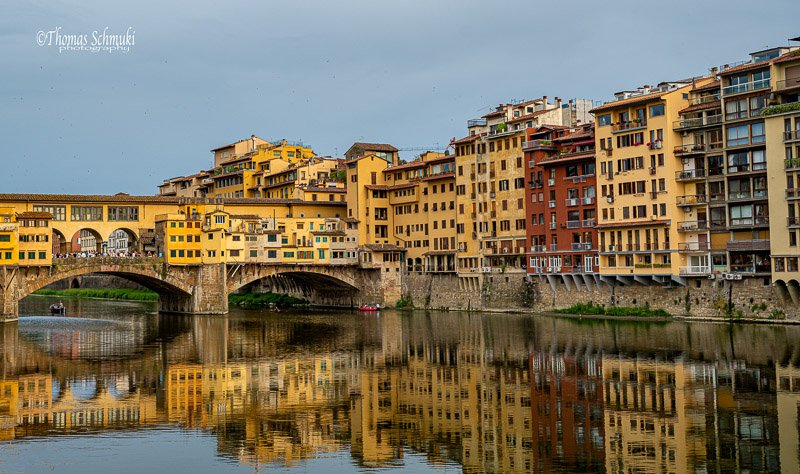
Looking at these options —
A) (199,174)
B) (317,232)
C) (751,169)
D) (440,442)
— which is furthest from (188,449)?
(199,174)

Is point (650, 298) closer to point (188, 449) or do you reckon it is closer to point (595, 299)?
point (595, 299)

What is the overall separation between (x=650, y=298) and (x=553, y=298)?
406 inches

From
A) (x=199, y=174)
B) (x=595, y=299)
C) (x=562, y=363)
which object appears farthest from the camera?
(x=199, y=174)

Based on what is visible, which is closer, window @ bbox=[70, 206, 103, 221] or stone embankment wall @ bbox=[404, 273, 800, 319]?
stone embankment wall @ bbox=[404, 273, 800, 319]

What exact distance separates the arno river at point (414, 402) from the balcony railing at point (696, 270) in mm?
4888

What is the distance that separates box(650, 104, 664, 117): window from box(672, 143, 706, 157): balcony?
280cm

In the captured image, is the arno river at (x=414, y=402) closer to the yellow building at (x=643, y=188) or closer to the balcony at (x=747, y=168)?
the yellow building at (x=643, y=188)

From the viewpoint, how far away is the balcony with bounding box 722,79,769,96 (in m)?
62.7

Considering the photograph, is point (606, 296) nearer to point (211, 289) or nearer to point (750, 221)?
point (750, 221)

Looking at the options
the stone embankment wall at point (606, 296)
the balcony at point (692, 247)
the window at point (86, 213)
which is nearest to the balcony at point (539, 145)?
the stone embankment wall at point (606, 296)

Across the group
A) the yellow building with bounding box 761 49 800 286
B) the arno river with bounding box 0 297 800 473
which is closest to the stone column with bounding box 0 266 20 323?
the arno river with bounding box 0 297 800 473

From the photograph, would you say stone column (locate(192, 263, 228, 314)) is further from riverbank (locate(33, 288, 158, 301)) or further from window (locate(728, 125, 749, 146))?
window (locate(728, 125, 749, 146))

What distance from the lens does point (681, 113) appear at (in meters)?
68.8


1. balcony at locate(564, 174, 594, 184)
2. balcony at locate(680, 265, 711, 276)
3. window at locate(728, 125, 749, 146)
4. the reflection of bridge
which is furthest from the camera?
the reflection of bridge
